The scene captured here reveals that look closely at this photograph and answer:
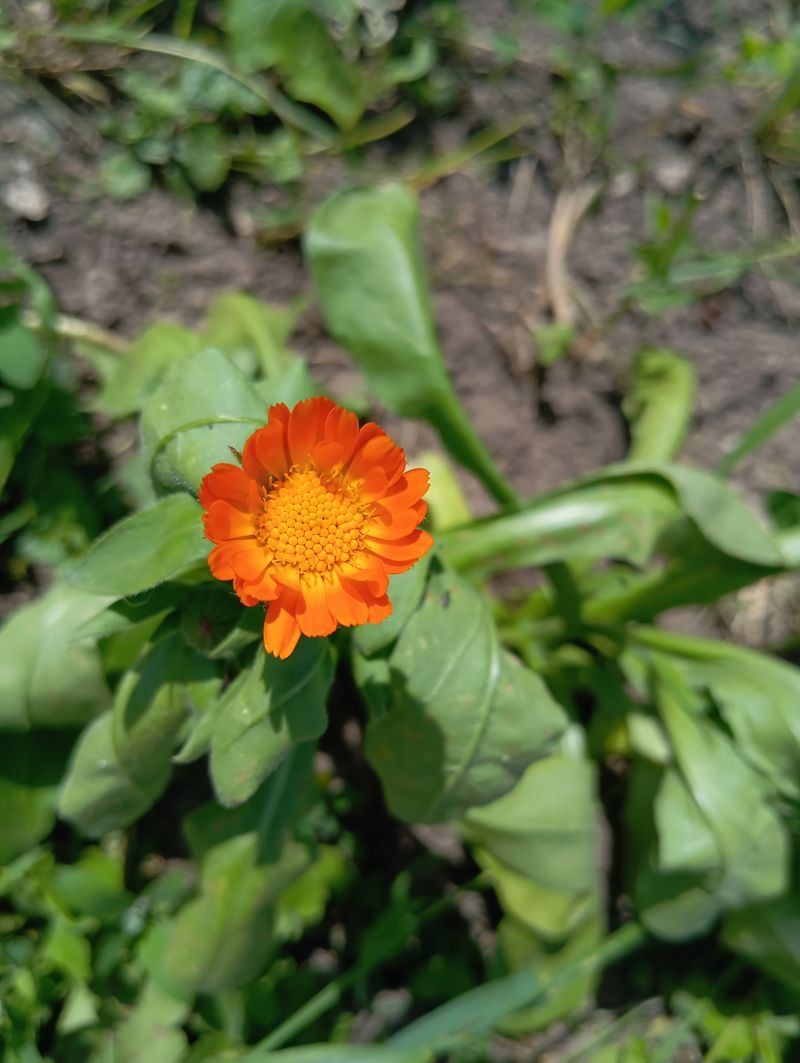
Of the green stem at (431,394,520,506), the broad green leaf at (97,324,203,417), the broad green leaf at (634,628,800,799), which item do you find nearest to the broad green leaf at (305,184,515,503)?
the green stem at (431,394,520,506)

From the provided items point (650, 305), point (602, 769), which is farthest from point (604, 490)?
point (602, 769)

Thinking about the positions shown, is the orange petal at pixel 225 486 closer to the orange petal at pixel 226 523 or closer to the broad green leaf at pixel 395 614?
the orange petal at pixel 226 523

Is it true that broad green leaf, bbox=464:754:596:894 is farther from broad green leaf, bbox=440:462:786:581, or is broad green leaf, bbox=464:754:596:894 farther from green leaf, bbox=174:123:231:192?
green leaf, bbox=174:123:231:192

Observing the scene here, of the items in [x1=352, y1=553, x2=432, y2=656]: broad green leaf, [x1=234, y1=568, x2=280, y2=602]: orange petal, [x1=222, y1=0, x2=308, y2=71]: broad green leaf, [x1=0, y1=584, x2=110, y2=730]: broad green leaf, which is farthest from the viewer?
[x1=222, y1=0, x2=308, y2=71]: broad green leaf

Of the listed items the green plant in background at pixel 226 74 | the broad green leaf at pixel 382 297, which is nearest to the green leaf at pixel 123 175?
the green plant in background at pixel 226 74

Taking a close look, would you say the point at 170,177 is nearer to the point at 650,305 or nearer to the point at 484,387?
the point at 484,387

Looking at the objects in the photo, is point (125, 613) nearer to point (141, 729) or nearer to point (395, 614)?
point (141, 729)
